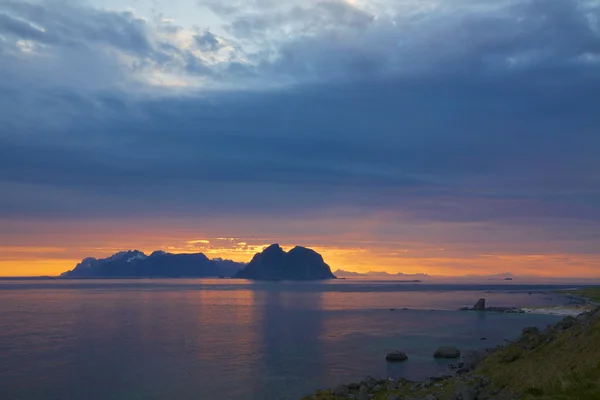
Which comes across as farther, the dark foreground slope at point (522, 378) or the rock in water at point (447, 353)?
the rock in water at point (447, 353)

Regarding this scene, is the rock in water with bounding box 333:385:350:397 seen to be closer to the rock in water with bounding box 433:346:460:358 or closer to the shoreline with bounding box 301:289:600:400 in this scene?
the shoreline with bounding box 301:289:600:400

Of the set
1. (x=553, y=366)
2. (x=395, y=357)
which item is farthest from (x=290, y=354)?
(x=553, y=366)

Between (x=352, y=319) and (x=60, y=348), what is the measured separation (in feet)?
194

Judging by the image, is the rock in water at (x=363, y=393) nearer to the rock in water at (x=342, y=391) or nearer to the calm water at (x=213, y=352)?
the rock in water at (x=342, y=391)

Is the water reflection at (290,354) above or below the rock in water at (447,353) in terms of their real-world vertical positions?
below

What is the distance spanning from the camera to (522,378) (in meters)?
31.1

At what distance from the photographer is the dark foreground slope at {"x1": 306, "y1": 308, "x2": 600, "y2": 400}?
21469 mm

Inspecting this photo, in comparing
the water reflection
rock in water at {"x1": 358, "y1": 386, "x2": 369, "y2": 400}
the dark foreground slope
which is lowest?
the water reflection

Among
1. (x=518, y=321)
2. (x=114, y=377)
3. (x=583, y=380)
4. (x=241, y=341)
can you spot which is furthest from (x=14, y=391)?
(x=518, y=321)

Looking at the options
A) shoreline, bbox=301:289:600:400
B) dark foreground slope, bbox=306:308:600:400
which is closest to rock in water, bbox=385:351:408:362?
dark foreground slope, bbox=306:308:600:400

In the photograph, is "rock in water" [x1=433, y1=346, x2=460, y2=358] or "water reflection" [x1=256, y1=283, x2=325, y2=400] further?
"rock in water" [x1=433, y1=346, x2=460, y2=358]

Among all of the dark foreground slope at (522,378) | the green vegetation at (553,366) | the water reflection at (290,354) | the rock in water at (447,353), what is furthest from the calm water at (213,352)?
the green vegetation at (553,366)

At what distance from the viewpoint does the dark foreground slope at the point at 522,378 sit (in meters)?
21.5

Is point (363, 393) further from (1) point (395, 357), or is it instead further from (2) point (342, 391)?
(1) point (395, 357)
